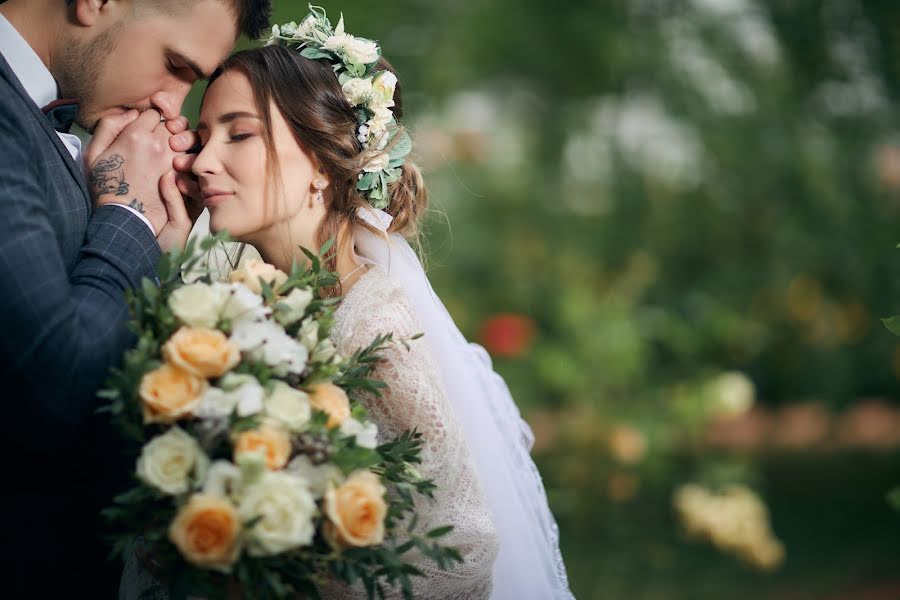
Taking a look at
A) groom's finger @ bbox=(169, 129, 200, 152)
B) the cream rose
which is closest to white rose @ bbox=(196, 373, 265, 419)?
the cream rose

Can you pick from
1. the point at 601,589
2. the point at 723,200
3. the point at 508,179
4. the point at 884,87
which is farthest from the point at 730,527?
the point at 884,87

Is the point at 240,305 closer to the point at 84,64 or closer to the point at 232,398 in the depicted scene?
the point at 232,398

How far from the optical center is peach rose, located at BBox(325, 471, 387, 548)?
1734mm

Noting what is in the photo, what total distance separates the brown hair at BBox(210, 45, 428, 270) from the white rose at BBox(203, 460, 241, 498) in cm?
93

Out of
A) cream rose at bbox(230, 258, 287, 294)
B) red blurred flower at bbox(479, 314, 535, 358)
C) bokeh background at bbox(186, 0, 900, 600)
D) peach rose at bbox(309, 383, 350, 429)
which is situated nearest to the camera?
peach rose at bbox(309, 383, 350, 429)

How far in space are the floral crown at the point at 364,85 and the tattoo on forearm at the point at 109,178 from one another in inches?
23.9

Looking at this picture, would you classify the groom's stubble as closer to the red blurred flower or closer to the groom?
the groom

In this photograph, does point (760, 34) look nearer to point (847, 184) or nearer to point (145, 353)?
point (847, 184)

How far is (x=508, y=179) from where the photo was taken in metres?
7.23

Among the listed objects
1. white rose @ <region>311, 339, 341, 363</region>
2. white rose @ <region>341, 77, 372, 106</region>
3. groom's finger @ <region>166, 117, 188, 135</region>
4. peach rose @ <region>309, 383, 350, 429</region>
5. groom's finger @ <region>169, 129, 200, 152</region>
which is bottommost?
peach rose @ <region>309, 383, 350, 429</region>

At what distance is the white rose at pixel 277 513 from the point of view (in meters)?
1.65

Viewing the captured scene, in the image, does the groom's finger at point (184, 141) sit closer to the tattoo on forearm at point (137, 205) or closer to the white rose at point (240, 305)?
the tattoo on forearm at point (137, 205)

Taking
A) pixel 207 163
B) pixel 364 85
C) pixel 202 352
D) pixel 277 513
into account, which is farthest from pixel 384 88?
pixel 277 513

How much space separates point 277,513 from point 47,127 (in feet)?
3.51
